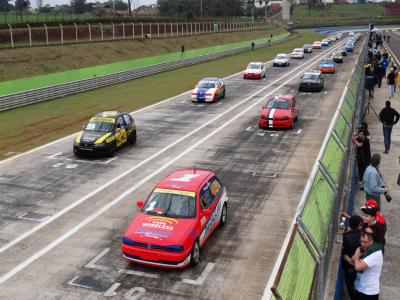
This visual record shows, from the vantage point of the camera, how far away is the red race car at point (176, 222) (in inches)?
409

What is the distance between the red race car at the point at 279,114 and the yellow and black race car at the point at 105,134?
6772 millimetres

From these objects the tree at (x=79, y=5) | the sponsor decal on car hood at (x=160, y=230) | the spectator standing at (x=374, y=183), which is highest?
the tree at (x=79, y=5)

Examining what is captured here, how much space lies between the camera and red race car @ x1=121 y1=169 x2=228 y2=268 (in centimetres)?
1039

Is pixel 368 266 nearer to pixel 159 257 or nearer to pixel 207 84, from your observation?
pixel 159 257

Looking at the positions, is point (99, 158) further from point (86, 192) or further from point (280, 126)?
point (280, 126)

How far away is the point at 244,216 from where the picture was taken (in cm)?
1372

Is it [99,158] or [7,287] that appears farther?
[99,158]

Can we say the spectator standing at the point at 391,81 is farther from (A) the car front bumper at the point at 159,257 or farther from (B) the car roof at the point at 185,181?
(A) the car front bumper at the point at 159,257

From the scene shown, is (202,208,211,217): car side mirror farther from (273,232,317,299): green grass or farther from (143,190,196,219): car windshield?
(273,232,317,299): green grass

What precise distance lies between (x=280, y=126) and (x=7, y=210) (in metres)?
14.1

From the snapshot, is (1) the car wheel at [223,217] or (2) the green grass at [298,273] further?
(1) the car wheel at [223,217]

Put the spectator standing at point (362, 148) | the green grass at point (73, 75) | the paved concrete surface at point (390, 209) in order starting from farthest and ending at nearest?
the green grass at point (73, 75) → the spectator standing at point (362, 148) → the paved concrete surface at point (390, 209)

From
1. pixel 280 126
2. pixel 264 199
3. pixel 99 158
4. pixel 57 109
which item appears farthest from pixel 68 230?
pixel 57 109

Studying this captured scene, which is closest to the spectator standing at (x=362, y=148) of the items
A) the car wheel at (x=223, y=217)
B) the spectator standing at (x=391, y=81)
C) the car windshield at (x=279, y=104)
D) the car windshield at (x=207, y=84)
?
the car wheel at (x=223, y=217)
